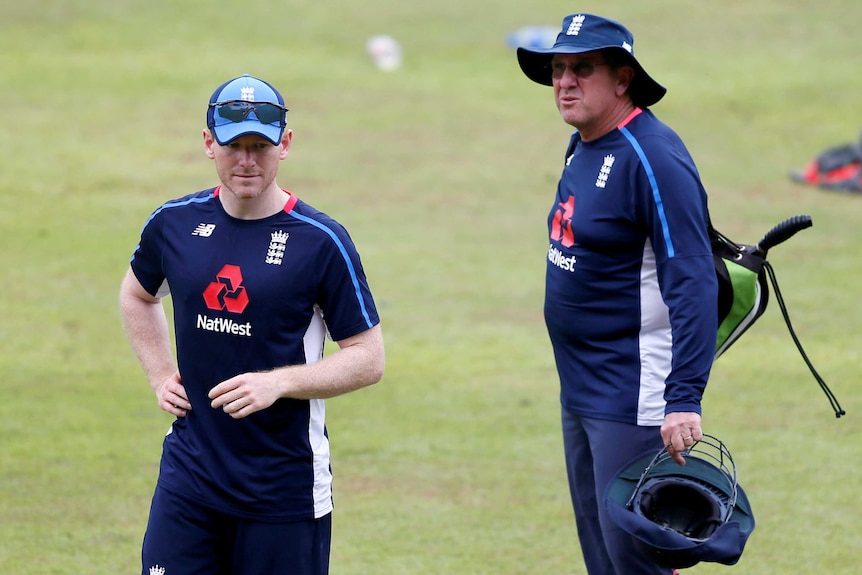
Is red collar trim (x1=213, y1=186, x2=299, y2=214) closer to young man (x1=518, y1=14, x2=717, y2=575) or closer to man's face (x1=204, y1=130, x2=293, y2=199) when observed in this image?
man's face (x1=204, y1=130, x2=293, y2=199)

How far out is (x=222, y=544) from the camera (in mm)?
4574

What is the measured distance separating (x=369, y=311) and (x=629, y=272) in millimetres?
1141

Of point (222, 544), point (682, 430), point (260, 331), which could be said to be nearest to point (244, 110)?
point (260, 331)

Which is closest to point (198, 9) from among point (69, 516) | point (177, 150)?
point (177, 150)

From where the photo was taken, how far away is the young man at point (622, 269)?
491 centimetres

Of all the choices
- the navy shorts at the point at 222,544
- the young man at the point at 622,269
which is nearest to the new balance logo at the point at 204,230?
the navy shorts at the point at 222,544

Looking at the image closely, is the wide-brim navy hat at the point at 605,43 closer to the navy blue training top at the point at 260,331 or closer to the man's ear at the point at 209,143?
the navy blue training top at the point at 260,331

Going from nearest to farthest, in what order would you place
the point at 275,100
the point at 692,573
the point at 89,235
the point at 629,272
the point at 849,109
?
the point at 275,100
the point at 629,272
the point at 692,573
the point at 89,235
the point at 849,109

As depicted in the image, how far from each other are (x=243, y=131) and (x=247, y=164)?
11cm

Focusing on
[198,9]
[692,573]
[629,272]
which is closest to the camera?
[629,272]

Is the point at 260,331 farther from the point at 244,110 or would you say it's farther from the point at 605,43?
the point at 605,43

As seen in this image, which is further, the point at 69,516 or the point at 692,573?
the point at 69,516

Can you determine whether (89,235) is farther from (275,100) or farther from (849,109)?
(849,109)

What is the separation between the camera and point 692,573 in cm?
672
